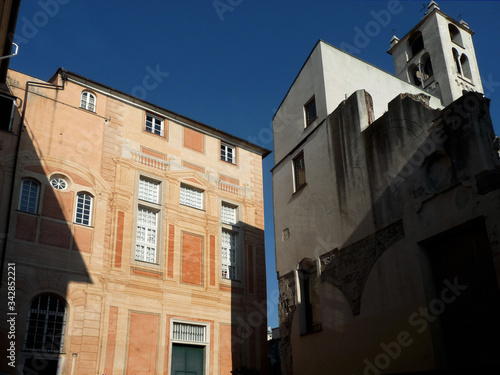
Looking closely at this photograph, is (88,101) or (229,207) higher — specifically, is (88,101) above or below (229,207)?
above

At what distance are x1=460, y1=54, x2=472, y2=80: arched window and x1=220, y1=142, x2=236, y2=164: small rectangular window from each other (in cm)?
2071

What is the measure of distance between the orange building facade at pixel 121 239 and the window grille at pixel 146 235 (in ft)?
0.15

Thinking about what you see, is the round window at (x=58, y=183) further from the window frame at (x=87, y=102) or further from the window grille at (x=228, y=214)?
the window grille at (x=228, y=214)

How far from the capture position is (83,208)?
17.3m

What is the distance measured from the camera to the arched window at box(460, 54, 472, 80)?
116ft

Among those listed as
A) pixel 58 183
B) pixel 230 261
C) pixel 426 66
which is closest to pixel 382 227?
pixel 230 261

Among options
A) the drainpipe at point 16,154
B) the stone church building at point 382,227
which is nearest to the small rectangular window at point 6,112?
the drainpipe at point 16,154

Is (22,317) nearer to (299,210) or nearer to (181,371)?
(181,371)

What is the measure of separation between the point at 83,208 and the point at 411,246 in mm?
10861

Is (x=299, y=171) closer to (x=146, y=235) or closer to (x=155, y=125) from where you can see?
(x=146, y=235)

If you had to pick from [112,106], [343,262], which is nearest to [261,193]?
[112,106]

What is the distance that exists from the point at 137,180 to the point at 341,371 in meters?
10.1

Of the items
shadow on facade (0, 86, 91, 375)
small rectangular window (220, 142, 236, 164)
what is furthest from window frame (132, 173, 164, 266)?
small rectangular window (220, 142, 236, 164)

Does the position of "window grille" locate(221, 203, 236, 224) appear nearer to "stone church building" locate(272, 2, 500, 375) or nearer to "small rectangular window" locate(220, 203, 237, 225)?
"small rectangular window" locate(220, 203, 237, 225)
